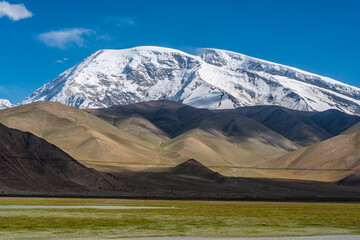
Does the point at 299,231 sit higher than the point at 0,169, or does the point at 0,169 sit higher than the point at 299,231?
the point at 0,169

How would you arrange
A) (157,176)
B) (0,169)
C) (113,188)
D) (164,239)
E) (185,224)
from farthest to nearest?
(157,176) < (113,188) < (0,169) < (185,224) < (164,239)

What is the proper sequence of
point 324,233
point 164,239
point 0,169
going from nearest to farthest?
point 164,239 < point 324,233 < point 0,169

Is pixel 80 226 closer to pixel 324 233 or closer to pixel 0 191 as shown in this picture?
pixel 324 233

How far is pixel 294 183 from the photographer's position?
194m

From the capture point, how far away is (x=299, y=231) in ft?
124

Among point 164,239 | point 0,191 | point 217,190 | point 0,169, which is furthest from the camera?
point 217,190

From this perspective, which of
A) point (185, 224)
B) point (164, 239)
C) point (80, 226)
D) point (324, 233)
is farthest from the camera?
point (185, 224)

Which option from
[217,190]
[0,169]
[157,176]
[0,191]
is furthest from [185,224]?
[157,176]

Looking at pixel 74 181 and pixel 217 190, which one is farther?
pixel 217 190

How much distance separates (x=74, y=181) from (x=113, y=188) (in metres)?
12.6

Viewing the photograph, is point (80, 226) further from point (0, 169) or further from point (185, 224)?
point (0, 169)

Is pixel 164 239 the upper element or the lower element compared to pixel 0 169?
lower

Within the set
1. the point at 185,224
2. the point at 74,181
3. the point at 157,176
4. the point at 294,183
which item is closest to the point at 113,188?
the point at 74,181

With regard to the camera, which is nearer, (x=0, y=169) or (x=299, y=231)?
(x=299, y=231)
